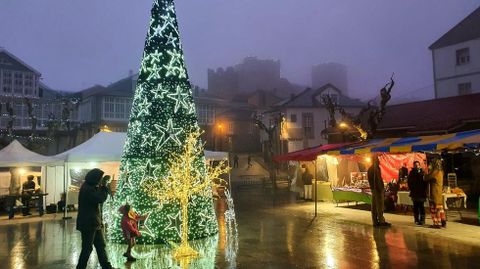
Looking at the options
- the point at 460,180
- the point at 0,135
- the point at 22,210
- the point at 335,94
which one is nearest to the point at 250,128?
the point at 335,94

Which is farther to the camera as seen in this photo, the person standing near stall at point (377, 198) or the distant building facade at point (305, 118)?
the distant building facade at point (305, 118)

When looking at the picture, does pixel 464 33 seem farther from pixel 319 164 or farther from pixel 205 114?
pixel 205 114

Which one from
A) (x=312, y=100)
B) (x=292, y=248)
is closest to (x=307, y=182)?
(x=292, y=248)

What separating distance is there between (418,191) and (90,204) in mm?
9226

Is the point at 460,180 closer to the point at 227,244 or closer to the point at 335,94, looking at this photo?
the point at 227,244

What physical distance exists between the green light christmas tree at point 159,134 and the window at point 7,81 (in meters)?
28.0

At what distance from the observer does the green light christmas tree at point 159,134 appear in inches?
372

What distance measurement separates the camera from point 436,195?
35.9 ft

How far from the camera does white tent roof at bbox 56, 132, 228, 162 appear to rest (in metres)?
15.9

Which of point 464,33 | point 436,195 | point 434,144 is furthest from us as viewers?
point 464,33

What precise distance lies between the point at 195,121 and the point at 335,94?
40.0m

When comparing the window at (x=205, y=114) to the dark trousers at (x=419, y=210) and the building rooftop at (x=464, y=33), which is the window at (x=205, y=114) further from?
the dark trousers at (x=419, y=210)

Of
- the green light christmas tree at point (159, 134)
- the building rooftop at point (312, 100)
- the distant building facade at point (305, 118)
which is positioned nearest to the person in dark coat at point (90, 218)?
the green light christmas tree at point (159, 134)

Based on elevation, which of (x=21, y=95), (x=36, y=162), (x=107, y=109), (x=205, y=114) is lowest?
(x=36, y=162)
